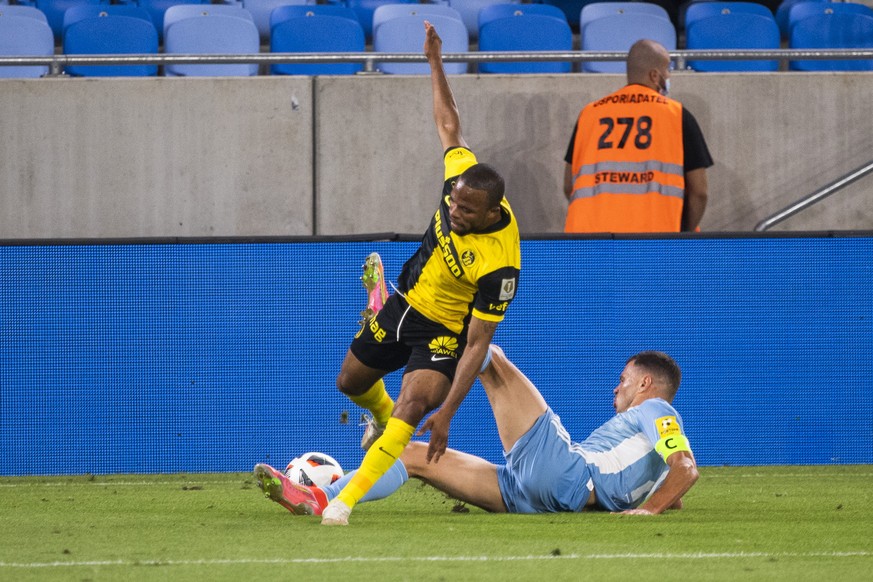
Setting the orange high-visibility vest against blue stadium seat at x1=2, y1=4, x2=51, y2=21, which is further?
blue stadium seat at x1=2, y1=4, x2=51, y2=21

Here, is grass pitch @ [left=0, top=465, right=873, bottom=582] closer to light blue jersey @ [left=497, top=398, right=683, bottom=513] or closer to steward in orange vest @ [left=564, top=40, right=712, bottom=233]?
light blue jersey @ [left=497, top=398, right=683, bottom=513]

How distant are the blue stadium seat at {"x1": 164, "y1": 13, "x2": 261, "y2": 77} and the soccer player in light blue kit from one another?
540cm

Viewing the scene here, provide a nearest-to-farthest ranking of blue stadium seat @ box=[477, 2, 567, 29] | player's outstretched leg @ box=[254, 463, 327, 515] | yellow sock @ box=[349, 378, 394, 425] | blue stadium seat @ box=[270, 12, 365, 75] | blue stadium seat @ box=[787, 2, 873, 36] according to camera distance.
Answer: player's outstretched leg @ box=[254, 463, 327, 515], yellow sock @ box=[349, 378, 394, 425], blue stadium seat @ box=[270, 12, 365, 75], blue stadium seat @ box=[787, 2, 873, 36], blue stadium seat @ box=[477, 2, 567, 29]

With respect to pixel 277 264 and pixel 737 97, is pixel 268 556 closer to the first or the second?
pixel 277 264

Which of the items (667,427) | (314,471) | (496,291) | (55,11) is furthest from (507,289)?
(55,11)

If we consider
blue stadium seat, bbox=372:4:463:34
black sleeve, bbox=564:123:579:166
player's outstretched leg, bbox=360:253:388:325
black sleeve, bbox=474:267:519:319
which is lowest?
player's outstretched leg, bbox=360:253:388:325

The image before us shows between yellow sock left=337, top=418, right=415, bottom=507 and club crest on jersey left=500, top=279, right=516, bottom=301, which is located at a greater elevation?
club crest on jersey left=500, top=279, right=516, bottom=301

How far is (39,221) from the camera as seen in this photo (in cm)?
991

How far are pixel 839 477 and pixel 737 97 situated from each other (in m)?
3.13

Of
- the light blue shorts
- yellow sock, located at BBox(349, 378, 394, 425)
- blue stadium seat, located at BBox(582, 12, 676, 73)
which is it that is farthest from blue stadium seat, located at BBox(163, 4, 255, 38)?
the light blue shorts

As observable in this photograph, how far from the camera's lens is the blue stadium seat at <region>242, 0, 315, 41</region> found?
12234mm

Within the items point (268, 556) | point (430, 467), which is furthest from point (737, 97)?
point (268, 556)

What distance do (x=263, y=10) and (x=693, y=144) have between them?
496cm

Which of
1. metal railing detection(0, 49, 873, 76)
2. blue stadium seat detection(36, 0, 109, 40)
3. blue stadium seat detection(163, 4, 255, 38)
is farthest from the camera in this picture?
blue stadium seat detection(36, 0, 109, 40)
